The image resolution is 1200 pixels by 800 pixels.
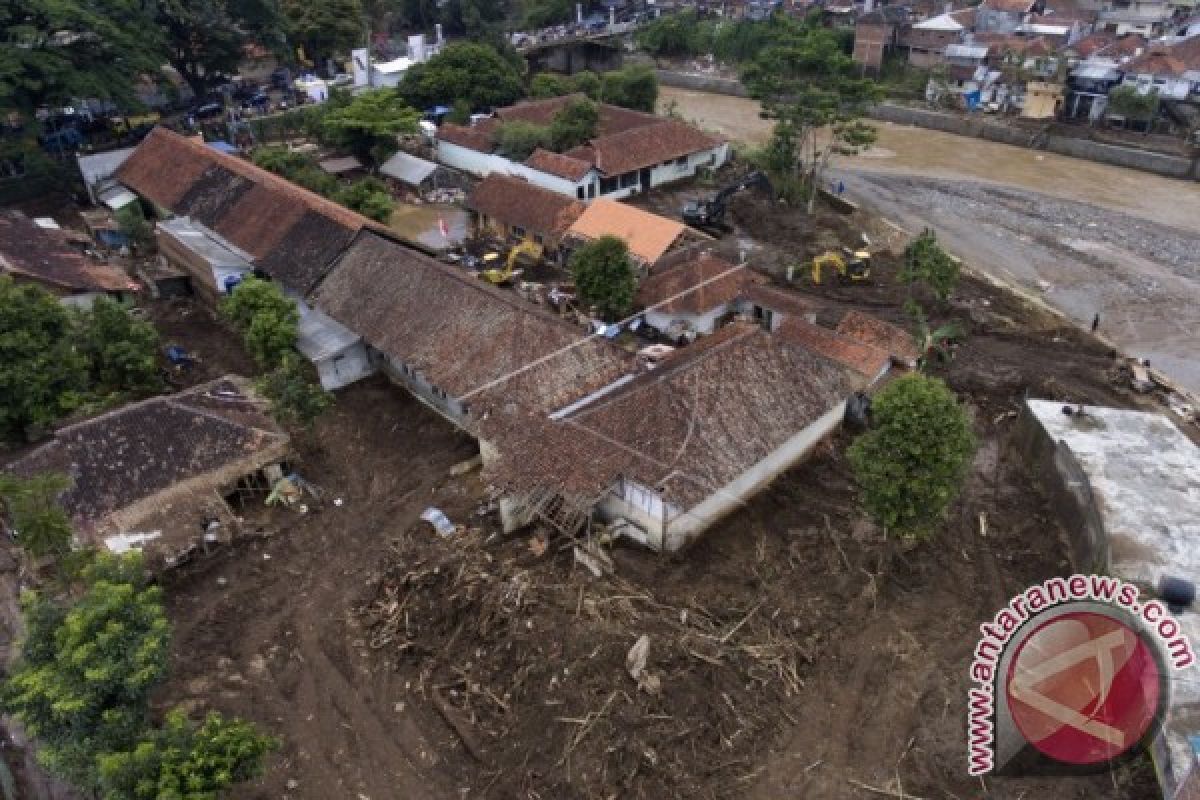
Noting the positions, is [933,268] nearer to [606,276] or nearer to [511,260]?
[606,276]

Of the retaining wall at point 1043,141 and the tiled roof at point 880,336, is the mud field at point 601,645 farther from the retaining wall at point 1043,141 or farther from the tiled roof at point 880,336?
the retaining wall at point 1043,141

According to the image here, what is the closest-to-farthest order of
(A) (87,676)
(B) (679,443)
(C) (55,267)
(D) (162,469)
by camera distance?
(A) (87,676) < (B) (679,443) < (D) (162,469) < (C) (55,267)

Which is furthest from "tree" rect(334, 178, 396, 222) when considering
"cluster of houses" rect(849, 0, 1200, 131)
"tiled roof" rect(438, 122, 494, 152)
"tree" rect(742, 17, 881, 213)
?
"cluster of houses" rect(849, 0, 1200, 131)

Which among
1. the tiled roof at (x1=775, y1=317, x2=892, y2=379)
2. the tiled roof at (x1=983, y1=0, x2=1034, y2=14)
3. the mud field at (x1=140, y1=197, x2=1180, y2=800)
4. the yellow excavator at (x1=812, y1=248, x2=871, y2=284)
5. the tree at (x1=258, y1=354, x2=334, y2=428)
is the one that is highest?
the tiled roof at (x1=983, y1=0, x2=1034, y2=14)

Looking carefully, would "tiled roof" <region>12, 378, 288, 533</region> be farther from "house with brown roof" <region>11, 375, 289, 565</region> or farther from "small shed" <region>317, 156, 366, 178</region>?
"small shed" <region>317, 156, 366, 178</region>

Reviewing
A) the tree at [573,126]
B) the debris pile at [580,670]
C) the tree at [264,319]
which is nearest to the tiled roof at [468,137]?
the tree at [573,126]

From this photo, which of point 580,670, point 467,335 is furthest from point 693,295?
point 580,670
